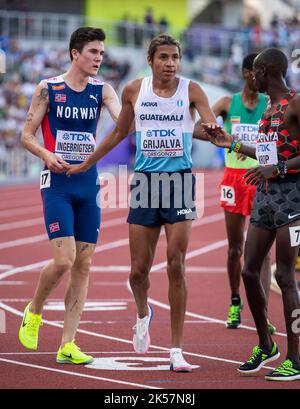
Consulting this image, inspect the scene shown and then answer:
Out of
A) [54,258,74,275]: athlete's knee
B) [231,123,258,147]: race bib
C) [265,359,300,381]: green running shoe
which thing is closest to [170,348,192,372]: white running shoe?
[265,359,300,381]: green running shoe

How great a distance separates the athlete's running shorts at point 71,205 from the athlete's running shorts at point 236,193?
7.26 ft

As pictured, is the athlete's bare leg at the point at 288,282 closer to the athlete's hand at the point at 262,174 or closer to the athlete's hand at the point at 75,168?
the athlete's hand at the point at 262,174

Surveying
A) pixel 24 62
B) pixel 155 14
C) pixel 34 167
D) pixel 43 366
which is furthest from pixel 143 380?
pixel 155 14

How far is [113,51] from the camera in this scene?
4131cm

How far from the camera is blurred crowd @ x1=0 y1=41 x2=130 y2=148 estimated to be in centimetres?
3397

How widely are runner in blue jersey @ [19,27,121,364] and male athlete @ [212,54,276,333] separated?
2.23m

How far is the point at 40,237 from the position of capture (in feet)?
64.4

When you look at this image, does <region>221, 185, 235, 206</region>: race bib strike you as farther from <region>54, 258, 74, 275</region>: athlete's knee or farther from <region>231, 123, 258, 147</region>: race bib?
<region>54, 258, 74, 275</region>: athlete's knee

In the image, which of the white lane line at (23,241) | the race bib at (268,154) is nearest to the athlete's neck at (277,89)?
the race bib at (268,154)

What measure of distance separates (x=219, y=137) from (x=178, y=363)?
1.73 meters

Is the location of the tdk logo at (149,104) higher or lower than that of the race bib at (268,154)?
higher

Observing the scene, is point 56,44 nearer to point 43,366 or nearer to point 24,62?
point 24,62

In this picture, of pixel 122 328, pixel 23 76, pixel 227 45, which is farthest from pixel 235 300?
pixel 227 45

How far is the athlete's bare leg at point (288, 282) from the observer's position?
25.5 ft
